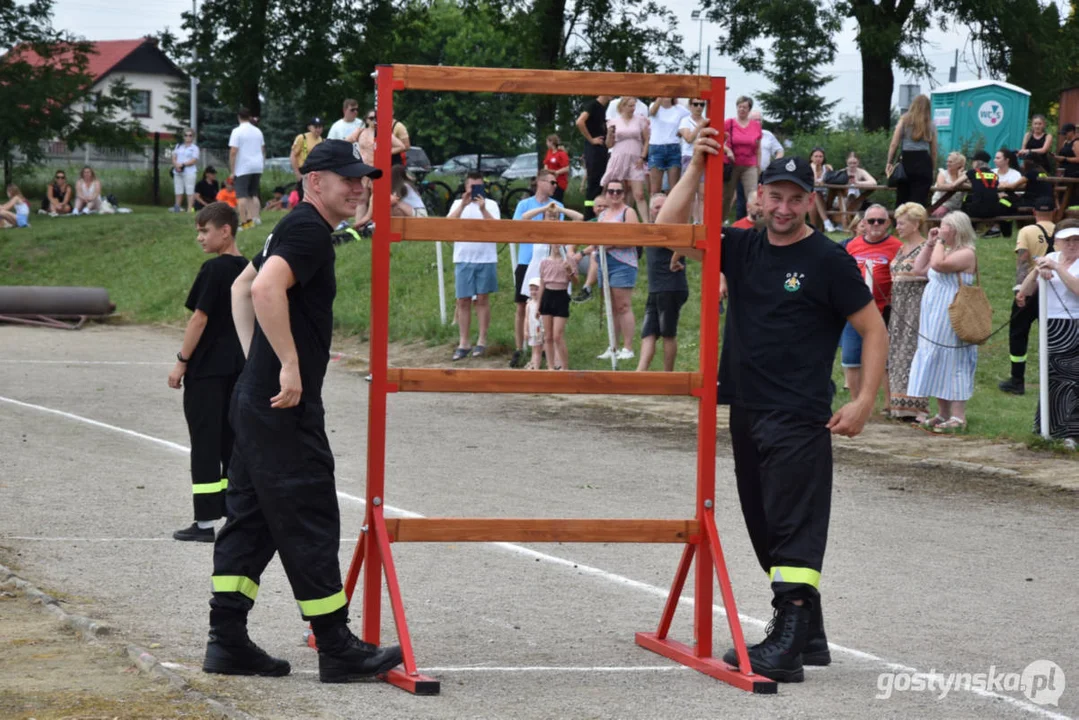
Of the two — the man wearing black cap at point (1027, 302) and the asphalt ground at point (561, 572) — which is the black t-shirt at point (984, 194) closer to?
the man wearing black cap at point (1027, 302)

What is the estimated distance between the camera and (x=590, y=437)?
13.7 m

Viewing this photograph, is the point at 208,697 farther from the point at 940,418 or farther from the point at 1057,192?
the point at 1057,192

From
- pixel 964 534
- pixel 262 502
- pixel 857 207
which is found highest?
pixel 857 207

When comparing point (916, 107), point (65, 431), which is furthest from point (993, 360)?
point (65, 431)

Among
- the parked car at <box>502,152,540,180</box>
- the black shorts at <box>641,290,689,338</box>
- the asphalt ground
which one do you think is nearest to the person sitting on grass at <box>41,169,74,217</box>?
the parked car at <box>502,152,540,180</box>

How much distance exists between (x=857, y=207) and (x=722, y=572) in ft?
65.6

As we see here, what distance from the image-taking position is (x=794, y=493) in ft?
20.4

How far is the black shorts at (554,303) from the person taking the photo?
16.6 metres

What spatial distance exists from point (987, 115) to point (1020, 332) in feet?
59.2

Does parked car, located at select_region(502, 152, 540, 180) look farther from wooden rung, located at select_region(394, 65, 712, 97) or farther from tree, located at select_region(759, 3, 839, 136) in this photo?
wooden rung, located at select_region(394, 65, 712, 97)

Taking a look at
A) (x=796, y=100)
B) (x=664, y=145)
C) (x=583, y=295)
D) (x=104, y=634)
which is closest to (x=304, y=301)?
(x=104, y=634)

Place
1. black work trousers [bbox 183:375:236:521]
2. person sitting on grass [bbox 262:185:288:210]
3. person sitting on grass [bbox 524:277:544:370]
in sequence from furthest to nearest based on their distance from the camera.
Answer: person sitting on grass [bbox 262:185:288:210] < person sitting on grass [bbox 524:277:544:370] < black work trousers [bbox 183:375:236:521]

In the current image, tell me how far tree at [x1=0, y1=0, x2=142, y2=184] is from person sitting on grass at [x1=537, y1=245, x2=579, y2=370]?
24182 mm

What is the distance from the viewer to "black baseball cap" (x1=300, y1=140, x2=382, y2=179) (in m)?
5.98
